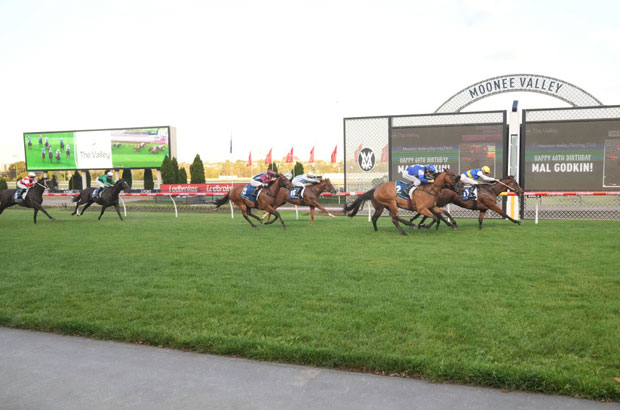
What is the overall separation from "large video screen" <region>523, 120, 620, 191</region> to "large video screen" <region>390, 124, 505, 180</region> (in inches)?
33.2

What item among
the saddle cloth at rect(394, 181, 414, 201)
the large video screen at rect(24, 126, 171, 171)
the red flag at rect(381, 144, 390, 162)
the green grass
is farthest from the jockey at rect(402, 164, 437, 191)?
the large video screen at rect(24, 126, 171, 171)

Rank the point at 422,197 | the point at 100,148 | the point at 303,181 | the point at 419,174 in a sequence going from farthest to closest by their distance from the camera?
1. the point at 100,148
2. the point at 303,181
3. the point at 419,174
4. the point at 422,197

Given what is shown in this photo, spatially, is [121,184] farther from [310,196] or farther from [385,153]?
A: [385,153]

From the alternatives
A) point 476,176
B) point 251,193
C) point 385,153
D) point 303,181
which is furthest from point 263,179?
point 476,176

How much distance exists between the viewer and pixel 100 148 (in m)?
38.3

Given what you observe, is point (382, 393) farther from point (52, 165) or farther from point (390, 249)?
point (52, 165)

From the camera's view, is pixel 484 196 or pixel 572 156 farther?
pixel 572 156

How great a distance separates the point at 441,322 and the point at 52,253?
24.1ft

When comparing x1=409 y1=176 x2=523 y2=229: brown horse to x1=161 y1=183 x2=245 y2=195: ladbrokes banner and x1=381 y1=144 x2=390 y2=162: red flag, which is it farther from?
x1=161 y1=183 x2=245 y2=195: ladbrokes banner

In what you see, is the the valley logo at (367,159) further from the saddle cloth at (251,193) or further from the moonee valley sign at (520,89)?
the saddle cloth at (251,193)

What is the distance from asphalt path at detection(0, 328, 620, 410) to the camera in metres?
2.95

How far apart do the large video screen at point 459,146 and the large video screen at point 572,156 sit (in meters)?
0.84

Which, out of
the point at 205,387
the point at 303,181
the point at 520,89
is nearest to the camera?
the point at 205,387

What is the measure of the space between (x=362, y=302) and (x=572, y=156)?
455 inches
